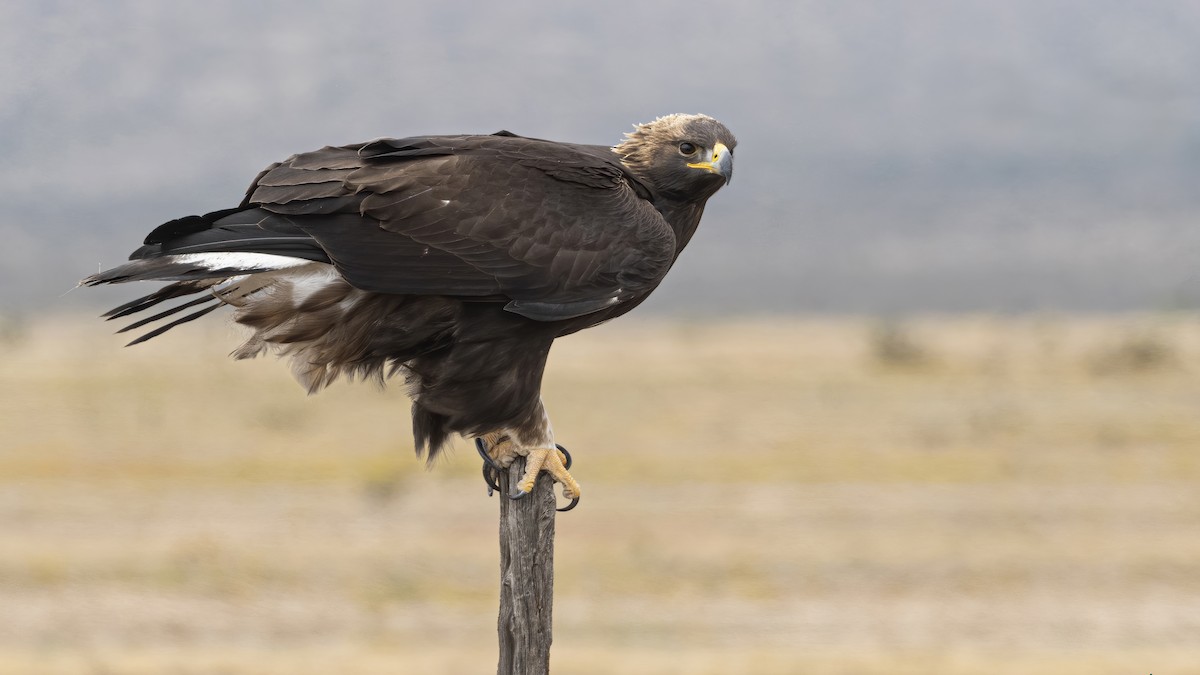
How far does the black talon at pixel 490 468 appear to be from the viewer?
7.56 meters

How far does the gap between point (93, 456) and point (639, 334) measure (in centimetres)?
5330

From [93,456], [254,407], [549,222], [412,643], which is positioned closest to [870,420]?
[254,407]

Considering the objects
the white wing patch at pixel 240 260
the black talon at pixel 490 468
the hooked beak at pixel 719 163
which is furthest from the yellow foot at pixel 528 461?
the hooked beak at pixel 719 163

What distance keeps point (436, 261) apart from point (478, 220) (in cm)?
34

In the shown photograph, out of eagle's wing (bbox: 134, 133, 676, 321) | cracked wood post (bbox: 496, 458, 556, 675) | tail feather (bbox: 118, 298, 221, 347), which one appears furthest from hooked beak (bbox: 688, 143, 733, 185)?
tail feather (bbox: 118, 298, 221, 347)

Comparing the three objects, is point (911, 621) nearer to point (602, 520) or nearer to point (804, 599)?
point (804, 599)

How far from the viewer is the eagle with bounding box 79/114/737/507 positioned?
6637 millimetres

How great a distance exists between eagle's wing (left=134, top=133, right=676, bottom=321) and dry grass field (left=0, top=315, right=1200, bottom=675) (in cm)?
109

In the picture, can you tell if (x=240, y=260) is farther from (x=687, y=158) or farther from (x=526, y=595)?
(x=687, y=158)

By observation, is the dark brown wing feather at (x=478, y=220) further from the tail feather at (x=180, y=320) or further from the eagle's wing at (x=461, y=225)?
the tail feather at (x=180, y=320)

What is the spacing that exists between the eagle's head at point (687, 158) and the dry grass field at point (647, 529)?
204 cm

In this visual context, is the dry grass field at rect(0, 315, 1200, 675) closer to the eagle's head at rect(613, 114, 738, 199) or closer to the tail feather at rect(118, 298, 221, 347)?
the tail feather at rect(118, 298, 221, 347)

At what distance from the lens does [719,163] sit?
7445 mm

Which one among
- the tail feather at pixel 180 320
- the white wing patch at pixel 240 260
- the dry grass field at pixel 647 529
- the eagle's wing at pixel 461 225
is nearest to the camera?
the white wing patch at pixel 240 260
